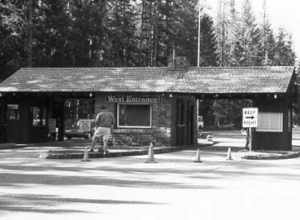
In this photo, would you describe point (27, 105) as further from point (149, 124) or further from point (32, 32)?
point (32, 32)

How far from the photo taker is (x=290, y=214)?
10438 mm

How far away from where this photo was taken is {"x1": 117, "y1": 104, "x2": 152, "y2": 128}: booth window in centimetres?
3195

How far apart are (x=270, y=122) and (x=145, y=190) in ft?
61.1

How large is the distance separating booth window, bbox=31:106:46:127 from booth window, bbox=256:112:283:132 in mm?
12648

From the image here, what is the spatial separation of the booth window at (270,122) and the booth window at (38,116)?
12.6 metres

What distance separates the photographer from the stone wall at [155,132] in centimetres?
3153

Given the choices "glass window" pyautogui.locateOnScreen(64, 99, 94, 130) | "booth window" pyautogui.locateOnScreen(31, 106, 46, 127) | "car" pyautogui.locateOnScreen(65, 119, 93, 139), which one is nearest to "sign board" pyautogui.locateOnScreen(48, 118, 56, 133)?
"booth window" pyautogui.locateOnScreen(31, 106, 46, 127)

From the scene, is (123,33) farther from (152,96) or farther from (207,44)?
(152,96)

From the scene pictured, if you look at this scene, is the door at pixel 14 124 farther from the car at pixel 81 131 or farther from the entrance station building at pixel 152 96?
the car at pixel 81 131

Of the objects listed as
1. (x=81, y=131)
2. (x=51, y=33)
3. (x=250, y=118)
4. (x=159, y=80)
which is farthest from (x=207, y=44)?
(x=250, y=118)

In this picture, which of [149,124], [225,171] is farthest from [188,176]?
[149,124]

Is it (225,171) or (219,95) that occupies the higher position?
(219,95)

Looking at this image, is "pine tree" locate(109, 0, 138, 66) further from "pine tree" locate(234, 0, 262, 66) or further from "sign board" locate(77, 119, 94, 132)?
"pine tree" locate(234, 0, 262, 66)

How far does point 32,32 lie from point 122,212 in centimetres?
4015
